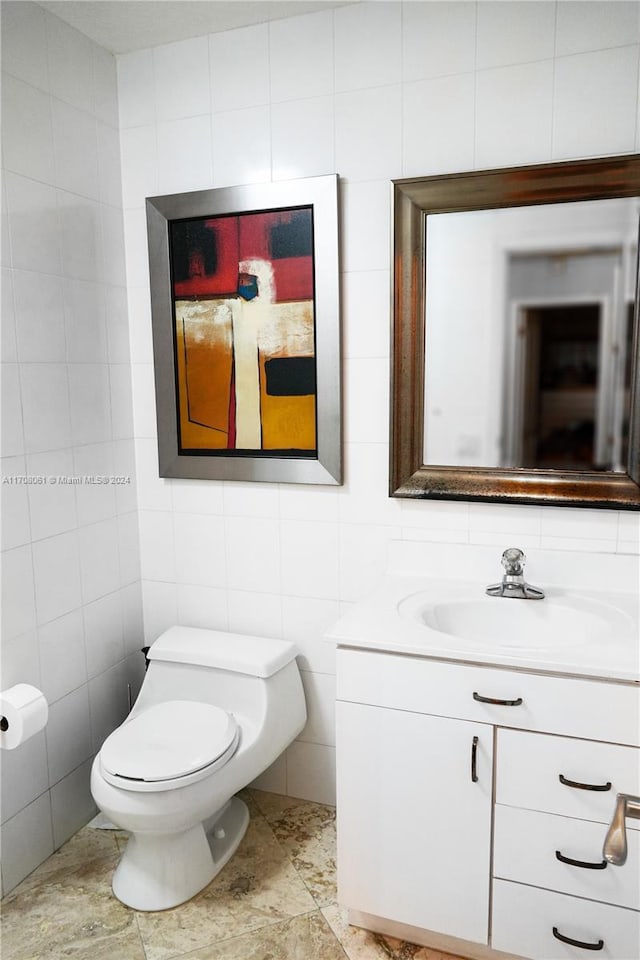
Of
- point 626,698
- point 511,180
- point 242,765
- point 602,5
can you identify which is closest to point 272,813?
point 242,765

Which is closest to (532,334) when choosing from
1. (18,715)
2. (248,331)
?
(248,331)

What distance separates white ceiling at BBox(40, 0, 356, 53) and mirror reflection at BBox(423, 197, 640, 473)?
2.43 feet

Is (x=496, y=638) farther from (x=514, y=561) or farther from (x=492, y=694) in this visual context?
(x=492, y=694)

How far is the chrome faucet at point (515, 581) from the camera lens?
1.84 metres

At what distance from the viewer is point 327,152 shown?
2012 millimetres

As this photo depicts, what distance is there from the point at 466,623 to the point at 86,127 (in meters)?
1.85

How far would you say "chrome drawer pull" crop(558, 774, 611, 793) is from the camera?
4.80 feet

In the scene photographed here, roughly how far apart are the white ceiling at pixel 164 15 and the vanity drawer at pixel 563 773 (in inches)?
78.2

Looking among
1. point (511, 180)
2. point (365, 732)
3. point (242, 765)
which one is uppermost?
point (511, 180)

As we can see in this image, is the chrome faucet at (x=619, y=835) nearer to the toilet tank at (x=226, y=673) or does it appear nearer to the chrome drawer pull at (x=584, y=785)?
the chrome drawer pull at (x=584, y=785)

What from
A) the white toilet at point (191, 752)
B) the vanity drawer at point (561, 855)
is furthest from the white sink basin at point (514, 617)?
the white toilet at point (191, 752)

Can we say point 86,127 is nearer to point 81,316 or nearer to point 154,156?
point 154,156

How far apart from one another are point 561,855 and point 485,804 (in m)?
0.18

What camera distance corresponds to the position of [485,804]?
157 cm
